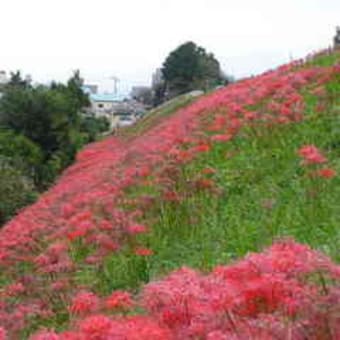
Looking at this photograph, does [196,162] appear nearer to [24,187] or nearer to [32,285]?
[32,285]

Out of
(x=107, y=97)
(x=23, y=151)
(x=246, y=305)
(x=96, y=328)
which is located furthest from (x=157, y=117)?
(x=107, y=97)

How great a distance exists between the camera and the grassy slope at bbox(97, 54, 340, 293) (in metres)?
7.75

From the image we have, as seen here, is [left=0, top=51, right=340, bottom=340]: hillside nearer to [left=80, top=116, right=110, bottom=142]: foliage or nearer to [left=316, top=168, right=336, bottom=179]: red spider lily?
[left=316, top=168, right=336, bottom=179]: red spider lily

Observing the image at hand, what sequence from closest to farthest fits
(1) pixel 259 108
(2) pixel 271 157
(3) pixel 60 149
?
(2) pixel 271 157 → (1) pixel 259 108 → (3) pixel 60 149

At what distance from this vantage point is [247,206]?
9492 millimetres

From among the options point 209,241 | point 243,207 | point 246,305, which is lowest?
point 209,241

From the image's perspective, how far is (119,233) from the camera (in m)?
9.27

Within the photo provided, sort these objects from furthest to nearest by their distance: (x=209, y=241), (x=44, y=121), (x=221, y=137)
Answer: (x=44, y=121) → (x=221, y=137) → (x=209, y=241)

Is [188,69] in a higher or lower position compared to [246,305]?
higher

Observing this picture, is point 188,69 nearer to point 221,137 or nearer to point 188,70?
point 188,70

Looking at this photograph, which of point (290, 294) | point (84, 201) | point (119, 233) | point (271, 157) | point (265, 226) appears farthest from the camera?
point (84, 201)

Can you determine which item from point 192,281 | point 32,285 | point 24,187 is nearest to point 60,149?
point 24,187

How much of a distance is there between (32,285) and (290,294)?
5969 mm

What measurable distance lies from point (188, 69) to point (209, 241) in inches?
1729
